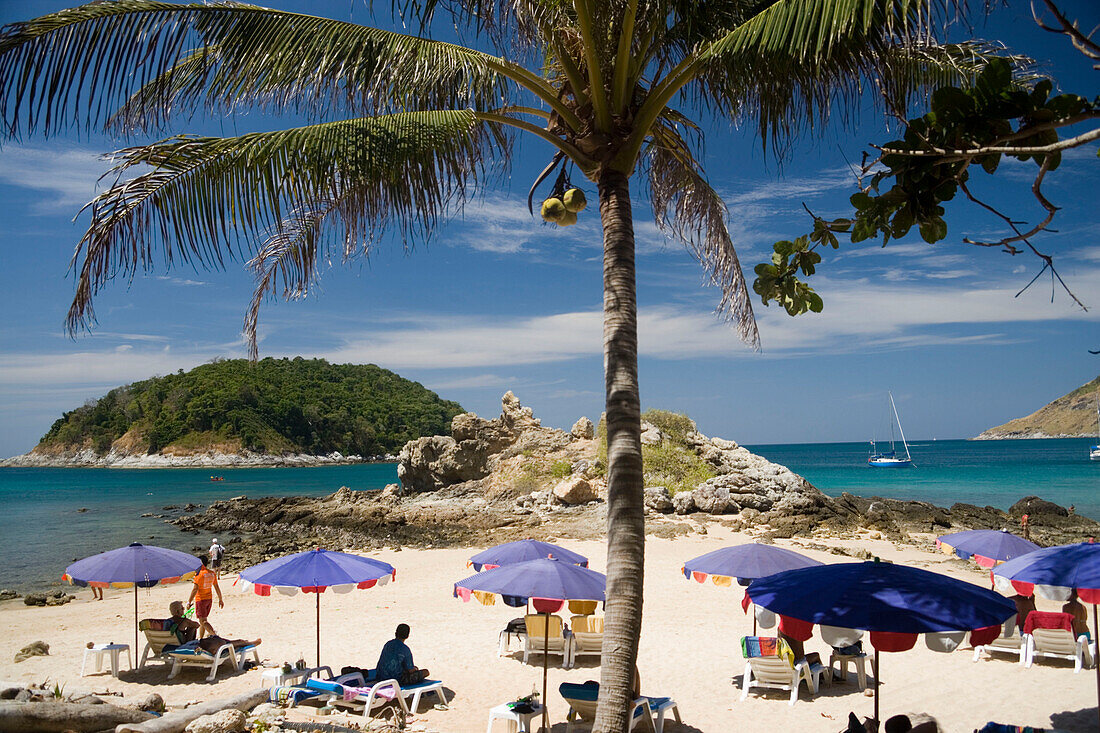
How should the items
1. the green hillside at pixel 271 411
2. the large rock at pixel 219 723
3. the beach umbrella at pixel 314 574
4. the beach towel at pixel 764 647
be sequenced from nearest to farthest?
the large rock at pixel 219 723, the beach umbrella at pixel 314 574, the beach towel at pixel 764 647, the green hillside at pixel 271 411

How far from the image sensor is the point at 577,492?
29828 mm

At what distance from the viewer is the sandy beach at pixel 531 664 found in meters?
8.09

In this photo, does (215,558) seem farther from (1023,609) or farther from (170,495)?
(170,495)

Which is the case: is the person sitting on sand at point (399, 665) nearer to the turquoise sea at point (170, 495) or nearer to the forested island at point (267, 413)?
the turquoise sea at point (170, 495)

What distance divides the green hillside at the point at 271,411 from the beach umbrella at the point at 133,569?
91053mm

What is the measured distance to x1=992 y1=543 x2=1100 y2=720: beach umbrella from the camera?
259 inches

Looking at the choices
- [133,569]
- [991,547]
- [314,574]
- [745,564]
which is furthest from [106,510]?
[991,547]

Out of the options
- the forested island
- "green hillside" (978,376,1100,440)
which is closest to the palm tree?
the forested island

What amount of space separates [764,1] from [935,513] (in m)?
28.9

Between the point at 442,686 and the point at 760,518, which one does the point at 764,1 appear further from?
the point at 760,518

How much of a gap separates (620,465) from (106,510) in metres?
58.1

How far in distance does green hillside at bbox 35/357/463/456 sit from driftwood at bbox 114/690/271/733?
94.7m

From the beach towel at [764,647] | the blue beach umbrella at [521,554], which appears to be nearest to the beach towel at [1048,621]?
the beach towel at [764,647]

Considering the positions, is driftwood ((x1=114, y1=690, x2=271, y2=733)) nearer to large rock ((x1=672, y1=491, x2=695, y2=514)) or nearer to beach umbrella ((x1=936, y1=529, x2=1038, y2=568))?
beach umbrella ((x1=936, y1=529, x2=1038, y2=568))
